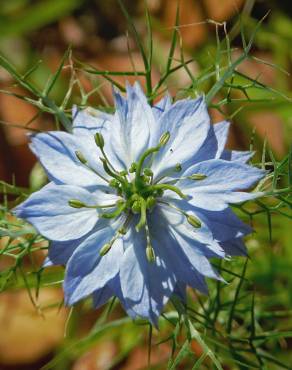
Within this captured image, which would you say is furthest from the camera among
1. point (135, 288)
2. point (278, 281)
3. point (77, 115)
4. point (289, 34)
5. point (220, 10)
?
point (220, 10)

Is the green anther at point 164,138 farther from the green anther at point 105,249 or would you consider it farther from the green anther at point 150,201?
the green anther at point 105,249

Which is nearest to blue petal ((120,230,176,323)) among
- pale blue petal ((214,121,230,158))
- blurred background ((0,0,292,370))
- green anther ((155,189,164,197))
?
green anther ((155,189,164,197))

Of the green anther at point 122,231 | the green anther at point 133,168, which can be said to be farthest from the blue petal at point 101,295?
the green anther at point 133,168

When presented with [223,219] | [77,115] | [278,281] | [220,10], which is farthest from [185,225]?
[220,10]

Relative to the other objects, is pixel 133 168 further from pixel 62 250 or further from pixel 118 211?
pixel 62 250

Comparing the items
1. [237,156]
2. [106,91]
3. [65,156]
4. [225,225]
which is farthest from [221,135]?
[106,91]

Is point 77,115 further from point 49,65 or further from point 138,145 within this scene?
point 49,65
